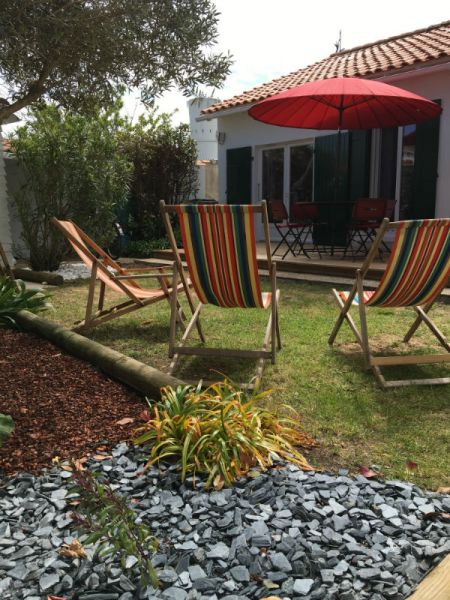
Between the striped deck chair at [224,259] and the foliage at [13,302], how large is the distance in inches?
64.1

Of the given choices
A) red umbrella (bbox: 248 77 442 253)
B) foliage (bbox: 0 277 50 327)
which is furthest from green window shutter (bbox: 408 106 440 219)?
foliage (bbox: 0 277 50 327)

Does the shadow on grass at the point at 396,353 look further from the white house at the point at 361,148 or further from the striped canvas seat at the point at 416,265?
the white house at the point at 361,148

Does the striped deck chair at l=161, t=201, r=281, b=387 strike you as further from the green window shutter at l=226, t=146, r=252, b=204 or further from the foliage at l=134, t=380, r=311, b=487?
the green window shutter at l=226, t=146, r=252, b=204

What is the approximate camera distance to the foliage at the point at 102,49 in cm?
289

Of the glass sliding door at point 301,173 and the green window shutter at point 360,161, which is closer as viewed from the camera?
the green window shutter at point 360,161

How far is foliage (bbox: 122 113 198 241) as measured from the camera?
11.6 m


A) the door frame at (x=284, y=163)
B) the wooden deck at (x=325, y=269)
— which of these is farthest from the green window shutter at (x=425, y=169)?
the door frame at (x=284, y=163)

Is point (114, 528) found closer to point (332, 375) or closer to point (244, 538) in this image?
point (244, 538)

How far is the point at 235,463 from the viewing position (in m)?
1.96

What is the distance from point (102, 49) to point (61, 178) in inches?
194

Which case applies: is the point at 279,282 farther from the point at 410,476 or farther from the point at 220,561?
the point at 220,561

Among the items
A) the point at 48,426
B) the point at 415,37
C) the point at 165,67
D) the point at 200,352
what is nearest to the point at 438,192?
the point at 415,37

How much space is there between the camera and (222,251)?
335cm

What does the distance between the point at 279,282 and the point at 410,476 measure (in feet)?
16.6
